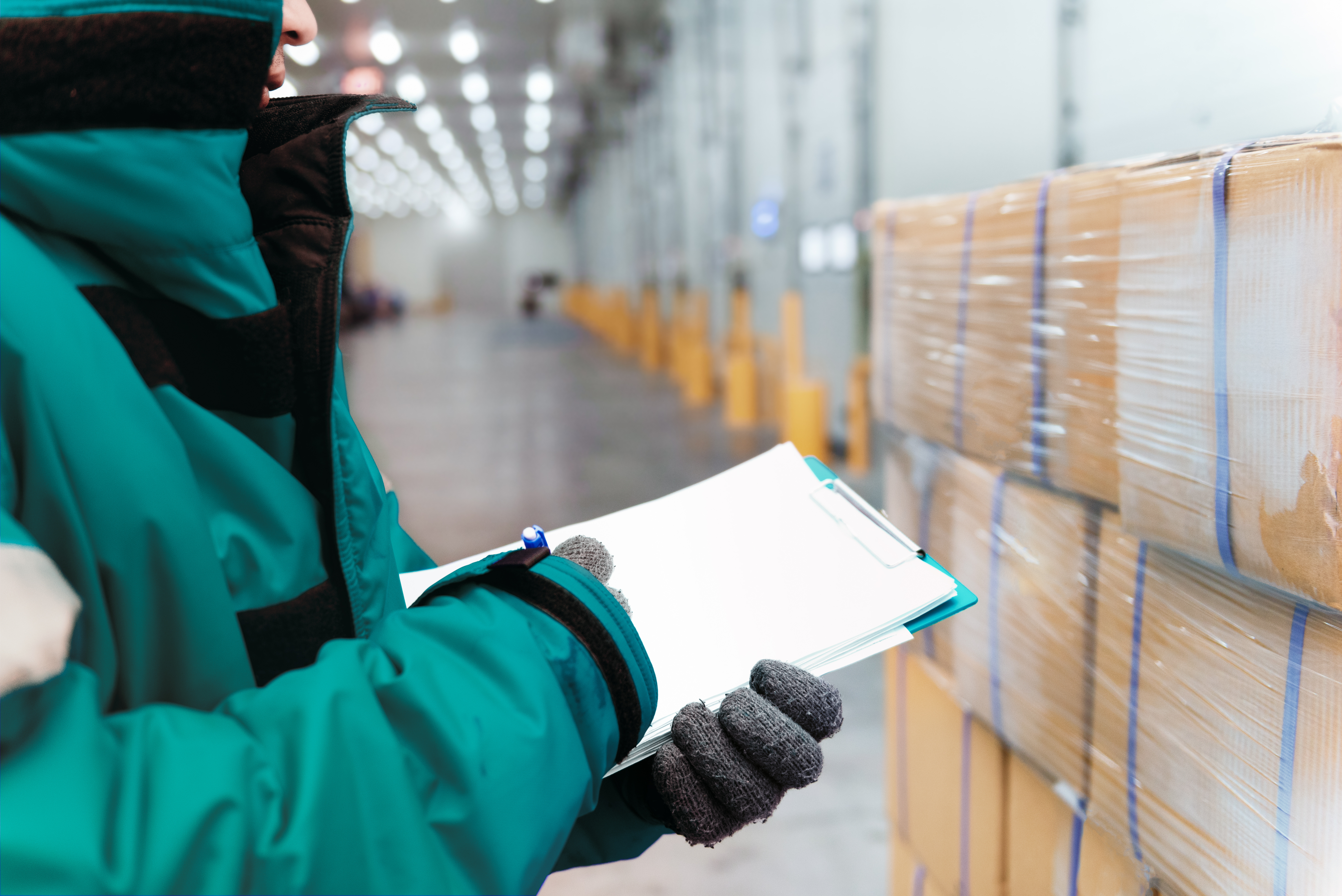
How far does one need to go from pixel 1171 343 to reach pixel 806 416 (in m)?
5.05

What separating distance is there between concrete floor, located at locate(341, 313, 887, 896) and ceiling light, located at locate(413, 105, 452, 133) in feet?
12.3

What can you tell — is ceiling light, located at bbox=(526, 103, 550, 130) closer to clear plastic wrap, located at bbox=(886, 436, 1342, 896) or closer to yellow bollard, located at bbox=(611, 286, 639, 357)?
yellow bollard, located at bbox=(611, 286, 639, 357)

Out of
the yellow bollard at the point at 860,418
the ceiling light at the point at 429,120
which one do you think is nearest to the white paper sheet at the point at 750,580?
the yellow bollard at the point at 860,418

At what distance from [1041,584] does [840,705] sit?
546 millimetres

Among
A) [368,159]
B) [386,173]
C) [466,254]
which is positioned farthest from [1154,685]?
[466,254]

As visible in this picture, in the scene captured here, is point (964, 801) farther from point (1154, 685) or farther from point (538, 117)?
point (538, 117)

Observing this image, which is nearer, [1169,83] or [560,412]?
[1169,83]

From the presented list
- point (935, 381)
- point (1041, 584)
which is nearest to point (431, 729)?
point (1041, 584)

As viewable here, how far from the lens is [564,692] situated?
0.61 m

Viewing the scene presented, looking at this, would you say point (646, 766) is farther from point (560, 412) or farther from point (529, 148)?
point (529, 148)

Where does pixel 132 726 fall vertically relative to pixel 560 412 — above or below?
above

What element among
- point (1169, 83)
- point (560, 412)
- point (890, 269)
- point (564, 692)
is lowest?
point (560, 412)

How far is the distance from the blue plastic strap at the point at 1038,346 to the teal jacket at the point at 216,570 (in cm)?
74

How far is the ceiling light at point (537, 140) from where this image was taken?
54.5 feet
